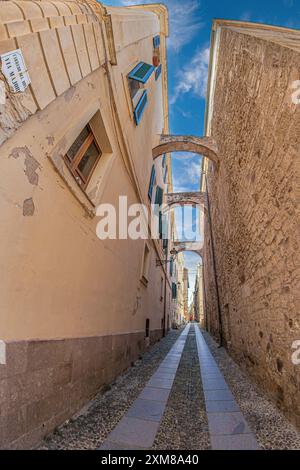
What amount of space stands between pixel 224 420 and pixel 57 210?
3.00 meters

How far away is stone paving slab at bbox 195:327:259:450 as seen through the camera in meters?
2.12

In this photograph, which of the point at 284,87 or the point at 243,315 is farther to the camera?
the point at 243,315

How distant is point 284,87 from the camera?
2.85m

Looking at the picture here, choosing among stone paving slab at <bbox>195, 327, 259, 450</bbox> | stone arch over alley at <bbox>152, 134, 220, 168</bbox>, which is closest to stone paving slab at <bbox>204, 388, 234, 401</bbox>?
stone paving slab at <bbox>195, 327, 259, 450</bbox>

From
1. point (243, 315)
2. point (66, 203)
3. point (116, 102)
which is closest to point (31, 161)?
point (66, 203)

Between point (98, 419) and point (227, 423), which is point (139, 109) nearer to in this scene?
point (98, 419)

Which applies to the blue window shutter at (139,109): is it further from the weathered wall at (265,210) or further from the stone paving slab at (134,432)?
the stone paving slab at (134,432)

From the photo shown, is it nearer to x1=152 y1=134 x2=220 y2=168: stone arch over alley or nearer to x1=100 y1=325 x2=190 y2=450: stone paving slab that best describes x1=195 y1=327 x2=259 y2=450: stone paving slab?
x1=100 y1=325 x2=190 y2=450: stone paving slab

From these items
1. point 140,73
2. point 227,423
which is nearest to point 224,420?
point 227,423

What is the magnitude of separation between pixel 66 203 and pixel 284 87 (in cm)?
303

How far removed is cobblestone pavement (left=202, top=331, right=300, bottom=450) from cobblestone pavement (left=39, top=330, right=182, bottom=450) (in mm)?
1496

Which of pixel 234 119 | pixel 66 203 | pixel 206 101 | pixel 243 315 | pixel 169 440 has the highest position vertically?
pixel 206 101

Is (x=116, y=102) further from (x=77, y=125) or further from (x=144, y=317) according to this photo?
(x=144, y=317)

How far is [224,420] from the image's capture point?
2.60m
